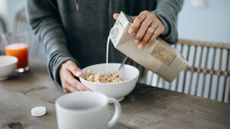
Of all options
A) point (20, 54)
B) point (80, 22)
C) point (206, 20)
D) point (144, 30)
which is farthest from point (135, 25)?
point (206, 20)

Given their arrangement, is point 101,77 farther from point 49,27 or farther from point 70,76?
point 49,27

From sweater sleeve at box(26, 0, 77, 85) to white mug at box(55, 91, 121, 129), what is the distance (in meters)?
0.46

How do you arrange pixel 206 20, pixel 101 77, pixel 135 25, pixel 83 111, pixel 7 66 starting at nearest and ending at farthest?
pixel 83 111, pixel 135 25, pixel 101 77, pixel 7 66, pixel 206 20

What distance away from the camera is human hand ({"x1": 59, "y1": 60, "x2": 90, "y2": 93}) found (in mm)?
973

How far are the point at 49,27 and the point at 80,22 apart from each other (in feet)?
0.44

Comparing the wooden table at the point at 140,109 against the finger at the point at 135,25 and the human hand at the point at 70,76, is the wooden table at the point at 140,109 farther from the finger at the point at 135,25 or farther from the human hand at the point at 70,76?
the finger at the point at 135,25

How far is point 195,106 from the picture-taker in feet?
3.05

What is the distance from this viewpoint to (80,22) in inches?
51.7

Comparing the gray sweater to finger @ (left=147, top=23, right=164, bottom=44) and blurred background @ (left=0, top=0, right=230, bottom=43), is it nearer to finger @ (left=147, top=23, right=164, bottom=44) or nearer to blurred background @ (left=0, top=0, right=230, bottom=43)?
finger @ (left=147, top=23, right=164, bottom=44)

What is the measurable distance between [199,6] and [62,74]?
46.8 inches

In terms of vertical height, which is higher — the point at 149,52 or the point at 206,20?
the point at 149,52

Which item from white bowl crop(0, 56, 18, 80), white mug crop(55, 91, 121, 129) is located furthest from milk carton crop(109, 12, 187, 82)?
white bowl crop(0, 56, 18, 80)

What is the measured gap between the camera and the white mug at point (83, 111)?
61 cm

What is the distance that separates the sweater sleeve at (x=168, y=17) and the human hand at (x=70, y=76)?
29cm
